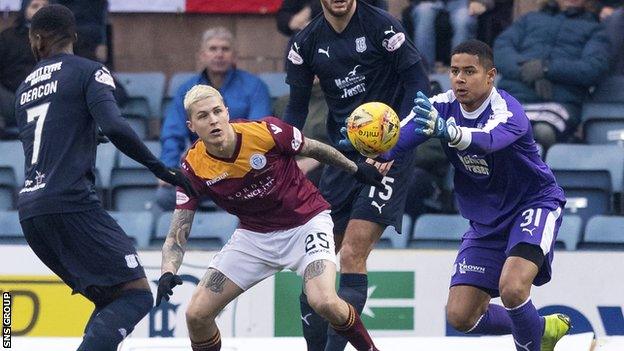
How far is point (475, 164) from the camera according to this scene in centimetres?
824

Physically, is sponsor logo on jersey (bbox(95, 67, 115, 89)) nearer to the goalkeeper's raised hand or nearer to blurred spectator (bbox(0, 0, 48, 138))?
the goalkeeper's raised hand

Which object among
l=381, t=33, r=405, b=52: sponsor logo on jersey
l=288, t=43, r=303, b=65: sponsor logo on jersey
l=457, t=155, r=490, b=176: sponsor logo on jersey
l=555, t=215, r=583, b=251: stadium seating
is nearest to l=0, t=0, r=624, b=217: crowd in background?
l=555, t=215, r=583, b=251: stadium seating

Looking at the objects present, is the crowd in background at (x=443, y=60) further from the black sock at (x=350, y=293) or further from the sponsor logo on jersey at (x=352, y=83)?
the black sock at (x=350, y=293)

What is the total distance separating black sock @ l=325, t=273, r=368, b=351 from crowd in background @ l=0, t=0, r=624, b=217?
90.4 inches

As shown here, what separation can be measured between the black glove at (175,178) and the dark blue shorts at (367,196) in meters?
1.09

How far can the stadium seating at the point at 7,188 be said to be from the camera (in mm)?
11789

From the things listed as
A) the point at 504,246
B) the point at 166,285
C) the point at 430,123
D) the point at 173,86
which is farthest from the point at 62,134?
the point at 173,86

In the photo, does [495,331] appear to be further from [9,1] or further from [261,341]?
[9,1]

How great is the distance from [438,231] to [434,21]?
7.51 ft

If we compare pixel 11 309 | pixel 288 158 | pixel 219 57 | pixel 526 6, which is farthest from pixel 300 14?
pixel 288 158

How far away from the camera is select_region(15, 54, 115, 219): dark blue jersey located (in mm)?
7773

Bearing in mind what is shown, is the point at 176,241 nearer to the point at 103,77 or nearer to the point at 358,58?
the point at 103,77

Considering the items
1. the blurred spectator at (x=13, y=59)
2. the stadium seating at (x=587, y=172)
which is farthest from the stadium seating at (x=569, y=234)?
the blurred spectator at (x=13, y=59)

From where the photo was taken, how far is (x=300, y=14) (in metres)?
12.2
